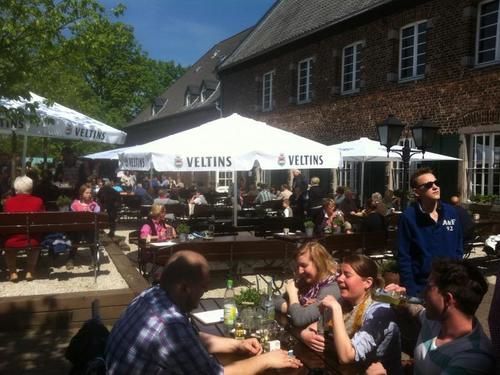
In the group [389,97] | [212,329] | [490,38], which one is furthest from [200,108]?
[212,329]

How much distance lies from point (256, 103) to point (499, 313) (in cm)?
2131

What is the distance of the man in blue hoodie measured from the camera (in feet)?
13.4

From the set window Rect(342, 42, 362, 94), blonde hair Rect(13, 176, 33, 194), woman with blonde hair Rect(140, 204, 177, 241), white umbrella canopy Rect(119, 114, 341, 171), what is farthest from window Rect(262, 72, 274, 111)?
blonde hair Rect(13, 176, 33, 194)

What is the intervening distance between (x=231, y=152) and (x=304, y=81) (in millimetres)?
13276

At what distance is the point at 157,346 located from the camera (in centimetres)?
230

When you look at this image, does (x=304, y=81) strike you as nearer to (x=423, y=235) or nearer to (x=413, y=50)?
(x=413, y=50)

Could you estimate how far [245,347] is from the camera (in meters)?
2.95

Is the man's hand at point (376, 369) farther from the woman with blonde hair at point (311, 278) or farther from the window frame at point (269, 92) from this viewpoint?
the window frame at point (269, 92)

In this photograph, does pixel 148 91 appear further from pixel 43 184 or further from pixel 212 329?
pixel 212 329

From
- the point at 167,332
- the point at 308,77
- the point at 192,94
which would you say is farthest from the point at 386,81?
the point at 192,94

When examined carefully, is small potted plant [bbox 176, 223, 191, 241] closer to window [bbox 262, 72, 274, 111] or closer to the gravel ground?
the gravel ground

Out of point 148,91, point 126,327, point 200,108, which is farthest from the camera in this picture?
point 148,91

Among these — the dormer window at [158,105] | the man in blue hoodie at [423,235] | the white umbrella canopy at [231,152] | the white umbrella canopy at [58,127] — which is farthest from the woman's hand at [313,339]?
the dormer window at [158,105]

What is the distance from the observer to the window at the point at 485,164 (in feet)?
40.8
